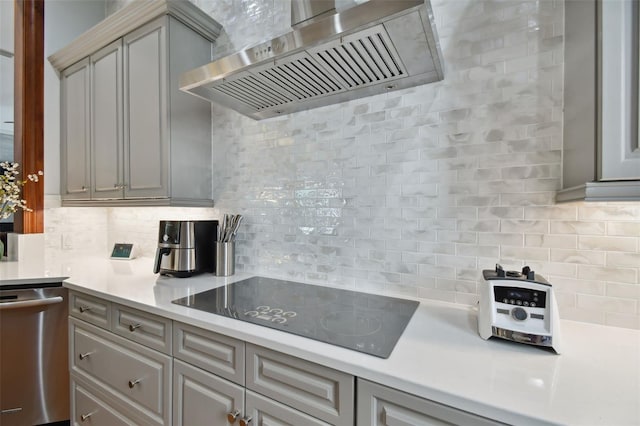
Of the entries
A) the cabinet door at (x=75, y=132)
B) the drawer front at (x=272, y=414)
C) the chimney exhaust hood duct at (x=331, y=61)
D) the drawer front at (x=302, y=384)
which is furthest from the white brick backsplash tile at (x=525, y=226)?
the cabinet door at (x=75, y=132)

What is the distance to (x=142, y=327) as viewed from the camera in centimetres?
126

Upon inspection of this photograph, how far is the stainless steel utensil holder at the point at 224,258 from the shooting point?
5.61 ft

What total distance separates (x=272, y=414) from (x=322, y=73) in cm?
121

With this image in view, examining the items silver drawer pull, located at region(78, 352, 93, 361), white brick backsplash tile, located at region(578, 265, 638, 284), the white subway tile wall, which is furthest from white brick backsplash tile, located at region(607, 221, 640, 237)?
silver drawer pull, located at region(78, 352, 93, 361)

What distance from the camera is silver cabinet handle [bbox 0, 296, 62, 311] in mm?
1519

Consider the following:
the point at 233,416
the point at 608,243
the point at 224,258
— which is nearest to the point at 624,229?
the point at 608,243

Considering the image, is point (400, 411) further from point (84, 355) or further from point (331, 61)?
point (84, 355)

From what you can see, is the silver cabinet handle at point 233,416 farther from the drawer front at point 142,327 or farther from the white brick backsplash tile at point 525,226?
the white brick backsplash tile at point 525,226

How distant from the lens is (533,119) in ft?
3.57

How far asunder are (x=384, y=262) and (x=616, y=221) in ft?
2.67

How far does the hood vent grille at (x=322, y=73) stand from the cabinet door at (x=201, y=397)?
3.73ft

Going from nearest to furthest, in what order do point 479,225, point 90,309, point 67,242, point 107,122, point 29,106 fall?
point 479,225 < point 90,309 < point 107,122 < point 29,106 < point 67,242

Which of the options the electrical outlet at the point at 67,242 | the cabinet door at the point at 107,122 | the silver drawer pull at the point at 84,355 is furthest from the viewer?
the electrical outlet at the point at 67,242

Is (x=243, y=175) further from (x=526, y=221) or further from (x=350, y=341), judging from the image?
(x=526, y=221)
